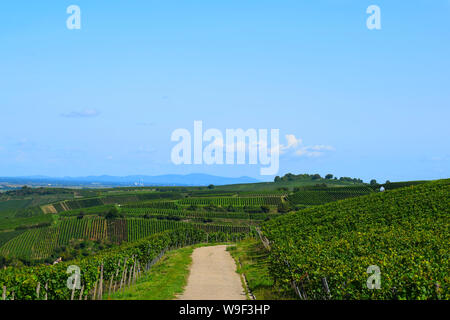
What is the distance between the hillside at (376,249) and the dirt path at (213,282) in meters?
2.67

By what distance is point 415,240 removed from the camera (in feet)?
82.5

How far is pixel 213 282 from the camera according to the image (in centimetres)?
2388

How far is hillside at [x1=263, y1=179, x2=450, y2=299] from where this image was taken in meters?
14.1

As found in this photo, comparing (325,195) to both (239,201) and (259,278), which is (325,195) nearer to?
(239,201)

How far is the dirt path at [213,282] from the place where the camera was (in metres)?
19.2

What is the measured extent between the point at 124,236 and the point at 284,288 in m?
91.3

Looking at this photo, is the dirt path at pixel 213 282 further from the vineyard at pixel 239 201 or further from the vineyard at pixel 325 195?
the vineyard at pixel 239 201

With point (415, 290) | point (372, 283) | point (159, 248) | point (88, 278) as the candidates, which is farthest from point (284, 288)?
point (159, 248)

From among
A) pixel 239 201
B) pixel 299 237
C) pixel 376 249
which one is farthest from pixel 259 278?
pixel 239 201

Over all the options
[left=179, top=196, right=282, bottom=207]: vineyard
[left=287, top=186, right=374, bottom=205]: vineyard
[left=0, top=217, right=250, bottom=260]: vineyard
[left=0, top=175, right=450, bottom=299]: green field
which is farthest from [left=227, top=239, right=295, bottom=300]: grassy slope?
[left=179, top=196, right=282, bottom=207]: vineyard

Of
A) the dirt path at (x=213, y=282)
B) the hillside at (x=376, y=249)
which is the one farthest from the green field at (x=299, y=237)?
the dirt path at (x=213, y=282)

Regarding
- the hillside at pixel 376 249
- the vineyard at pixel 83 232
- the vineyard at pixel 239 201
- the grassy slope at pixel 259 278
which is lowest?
the vineyard at pixel 83 232

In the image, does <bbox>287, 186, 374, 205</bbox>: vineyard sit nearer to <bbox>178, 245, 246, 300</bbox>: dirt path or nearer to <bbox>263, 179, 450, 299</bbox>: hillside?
<bbox>263, 179, 450, 299</bbox>: hillside
